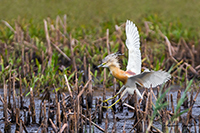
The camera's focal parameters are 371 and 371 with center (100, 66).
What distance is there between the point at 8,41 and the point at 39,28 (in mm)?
1091

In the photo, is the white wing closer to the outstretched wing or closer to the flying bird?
the flying bird

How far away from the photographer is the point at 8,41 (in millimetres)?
6621

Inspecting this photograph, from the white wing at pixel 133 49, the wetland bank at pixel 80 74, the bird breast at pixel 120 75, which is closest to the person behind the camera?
the bird breast at pixel 120 75

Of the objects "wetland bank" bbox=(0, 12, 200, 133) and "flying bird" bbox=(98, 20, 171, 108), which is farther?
"wetland bank" bbox=(0, 12, 200, 133)

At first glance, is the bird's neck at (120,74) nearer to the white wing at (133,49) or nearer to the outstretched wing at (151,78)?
the outstretched wing at (151,78)

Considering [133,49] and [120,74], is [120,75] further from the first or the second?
[133,49]

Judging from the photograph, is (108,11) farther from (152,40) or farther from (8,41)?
(8,41)

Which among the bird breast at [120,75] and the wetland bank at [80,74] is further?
the wetland bank at [80,74]

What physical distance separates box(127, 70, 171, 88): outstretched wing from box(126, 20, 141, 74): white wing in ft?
0.64

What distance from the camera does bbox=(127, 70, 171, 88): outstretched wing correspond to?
10.4ft

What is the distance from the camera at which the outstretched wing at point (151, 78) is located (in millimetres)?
3174

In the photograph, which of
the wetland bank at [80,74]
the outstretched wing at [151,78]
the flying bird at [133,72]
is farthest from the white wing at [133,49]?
the wetland bank at [80,74]

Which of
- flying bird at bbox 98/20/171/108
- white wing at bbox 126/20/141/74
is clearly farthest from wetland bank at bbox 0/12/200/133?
white wing at bbox 126/20/141/74

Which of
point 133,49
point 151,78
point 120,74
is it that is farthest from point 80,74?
point 151,78
